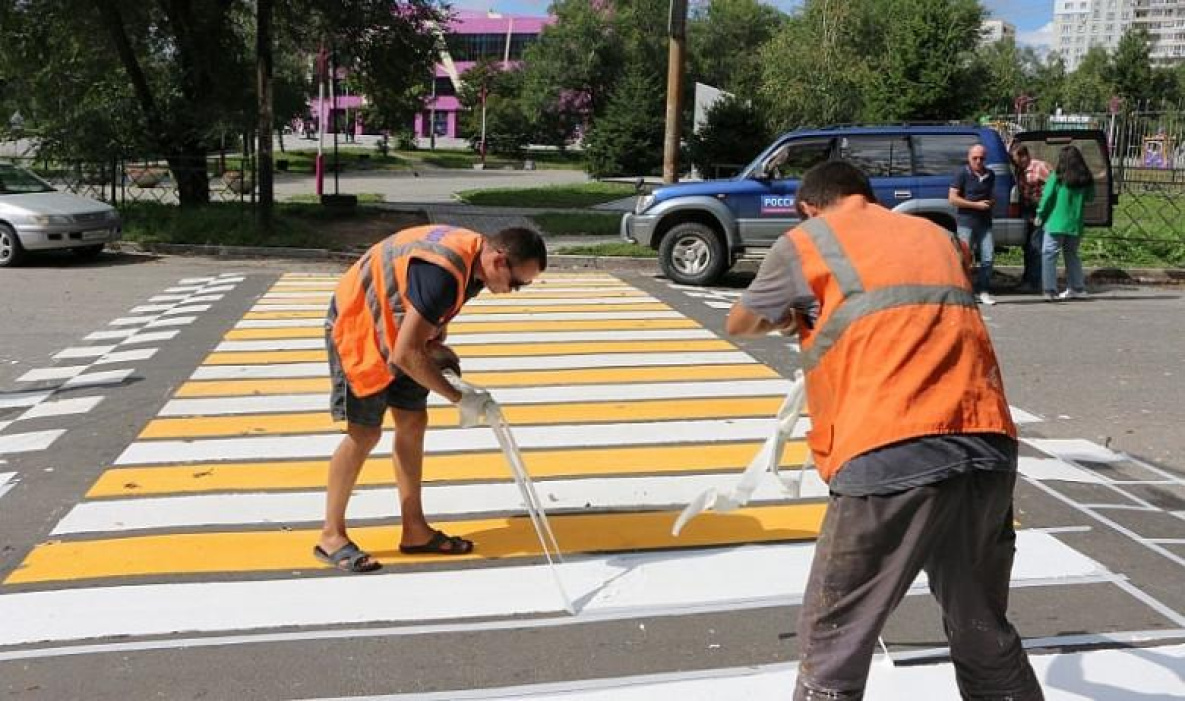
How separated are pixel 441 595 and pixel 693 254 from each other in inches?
398

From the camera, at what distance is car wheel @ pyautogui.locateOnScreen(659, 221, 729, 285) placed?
1409 cm

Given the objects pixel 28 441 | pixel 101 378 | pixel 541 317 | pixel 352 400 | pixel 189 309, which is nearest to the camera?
pixel 352 400

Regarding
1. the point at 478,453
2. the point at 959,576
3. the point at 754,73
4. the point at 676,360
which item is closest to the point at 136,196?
the point at 676,360

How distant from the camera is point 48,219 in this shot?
1539 centimetres

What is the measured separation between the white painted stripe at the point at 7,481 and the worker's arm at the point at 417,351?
2968 mm

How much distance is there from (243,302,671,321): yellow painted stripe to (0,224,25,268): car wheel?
5.96 metres

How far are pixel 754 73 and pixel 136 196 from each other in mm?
37899

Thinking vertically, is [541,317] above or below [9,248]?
below

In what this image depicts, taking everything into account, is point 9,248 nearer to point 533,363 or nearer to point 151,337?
point 151,337

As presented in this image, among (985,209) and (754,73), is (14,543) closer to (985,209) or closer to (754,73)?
(985,209)

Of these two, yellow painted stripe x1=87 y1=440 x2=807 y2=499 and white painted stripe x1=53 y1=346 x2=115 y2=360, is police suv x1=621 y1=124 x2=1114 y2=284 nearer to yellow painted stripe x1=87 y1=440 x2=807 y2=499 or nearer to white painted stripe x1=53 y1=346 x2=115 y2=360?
white painted stripe x1=53 y1=346 x2=115 y2=360

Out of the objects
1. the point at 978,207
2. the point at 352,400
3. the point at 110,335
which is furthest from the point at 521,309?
the point at 352,400

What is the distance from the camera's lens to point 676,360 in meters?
9.35

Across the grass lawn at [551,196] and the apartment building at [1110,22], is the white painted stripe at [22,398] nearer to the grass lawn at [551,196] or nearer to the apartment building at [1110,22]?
the grass lawn at [551,196]
